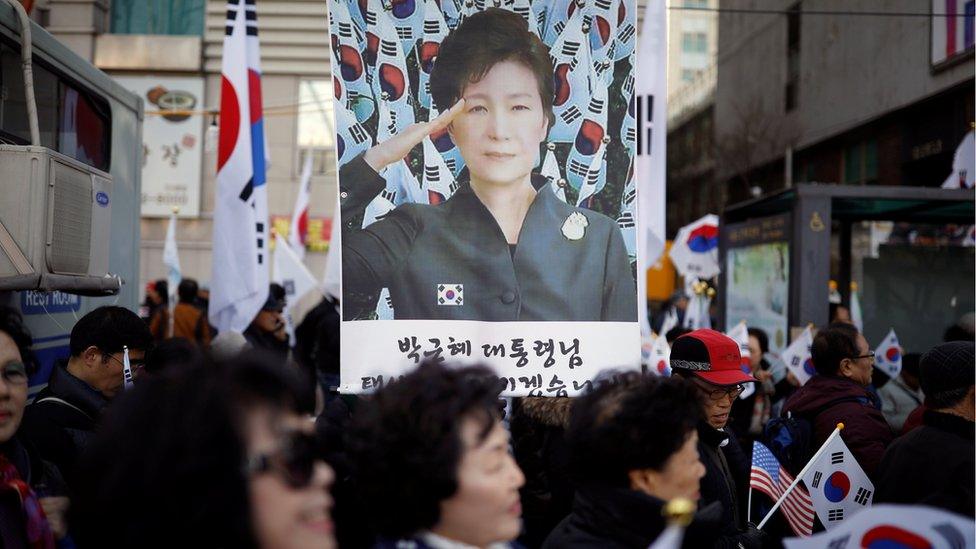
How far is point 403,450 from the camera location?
7.69 ft

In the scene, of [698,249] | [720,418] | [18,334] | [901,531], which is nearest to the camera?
[901,531]

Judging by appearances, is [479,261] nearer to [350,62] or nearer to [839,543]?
[350,62]

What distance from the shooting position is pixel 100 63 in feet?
69.4

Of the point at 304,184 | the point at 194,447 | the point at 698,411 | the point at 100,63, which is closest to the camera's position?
the point at 194,447

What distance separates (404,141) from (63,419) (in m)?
1.81

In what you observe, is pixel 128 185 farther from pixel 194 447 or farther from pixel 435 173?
pixel 194 447

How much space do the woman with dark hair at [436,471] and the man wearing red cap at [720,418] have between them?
5.25ft

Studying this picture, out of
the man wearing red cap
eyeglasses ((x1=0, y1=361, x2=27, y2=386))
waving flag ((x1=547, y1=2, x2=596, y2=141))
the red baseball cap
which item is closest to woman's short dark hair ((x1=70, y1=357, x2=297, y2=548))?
eyeglasses ((x1=0, y1=361, x2=27, y2=386))

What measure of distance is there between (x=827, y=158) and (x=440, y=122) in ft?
76.2

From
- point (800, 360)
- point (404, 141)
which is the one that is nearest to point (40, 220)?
point (404, 141)

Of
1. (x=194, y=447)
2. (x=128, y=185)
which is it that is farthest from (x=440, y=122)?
(x=128, y=185)

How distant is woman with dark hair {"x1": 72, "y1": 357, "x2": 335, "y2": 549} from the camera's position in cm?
173

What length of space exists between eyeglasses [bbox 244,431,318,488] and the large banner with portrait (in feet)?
7.70

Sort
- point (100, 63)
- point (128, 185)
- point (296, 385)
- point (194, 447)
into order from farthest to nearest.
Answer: point (100, 63) → point (128, 185) → point (296, 385) → point (194, 447)
